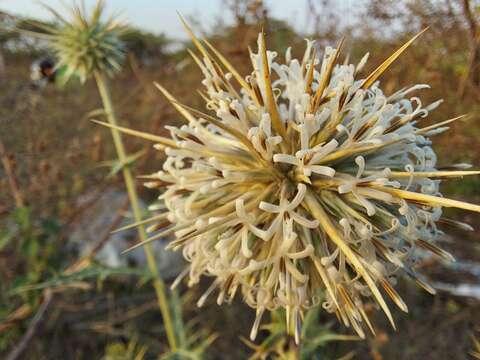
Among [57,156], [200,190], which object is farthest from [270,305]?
[57,156]

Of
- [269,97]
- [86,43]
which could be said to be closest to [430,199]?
[269,97]

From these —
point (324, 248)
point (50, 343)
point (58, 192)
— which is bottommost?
point (50, 343)

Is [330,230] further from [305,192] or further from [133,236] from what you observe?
[133,236]

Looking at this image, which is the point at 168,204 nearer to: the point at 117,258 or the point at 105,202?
the point at 117,258

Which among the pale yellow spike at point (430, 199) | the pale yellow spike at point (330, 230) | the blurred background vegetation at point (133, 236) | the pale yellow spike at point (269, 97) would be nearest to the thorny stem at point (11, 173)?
the blurred background vegetation at point (133, 236)

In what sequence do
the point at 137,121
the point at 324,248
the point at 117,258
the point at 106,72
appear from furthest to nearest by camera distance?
the point at 137,121
the point at 117,258
the point at 106,72
the point at 324,248

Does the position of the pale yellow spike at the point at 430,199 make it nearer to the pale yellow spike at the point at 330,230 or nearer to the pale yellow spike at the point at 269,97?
the pale yellow spike at the point at 330,230
